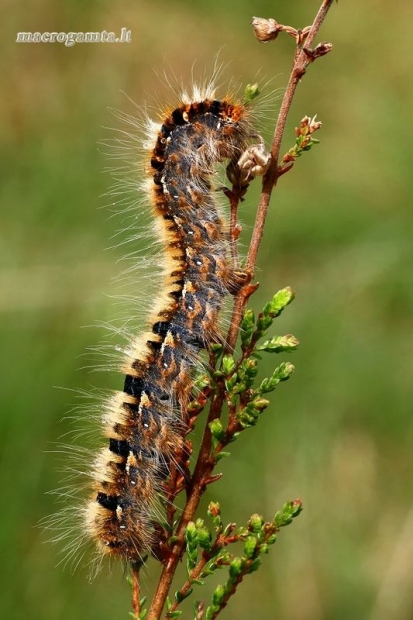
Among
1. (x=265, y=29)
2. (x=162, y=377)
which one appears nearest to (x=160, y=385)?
(x=162, y=377)

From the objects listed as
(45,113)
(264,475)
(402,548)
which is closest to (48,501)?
(264,475)

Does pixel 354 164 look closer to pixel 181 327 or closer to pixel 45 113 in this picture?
pixel 45 113

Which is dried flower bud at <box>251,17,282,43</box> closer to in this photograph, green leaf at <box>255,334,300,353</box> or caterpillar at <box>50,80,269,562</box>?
caterpillar at <box>50,80,269,562</box>

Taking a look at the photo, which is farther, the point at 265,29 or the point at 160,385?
the point at 160,385
